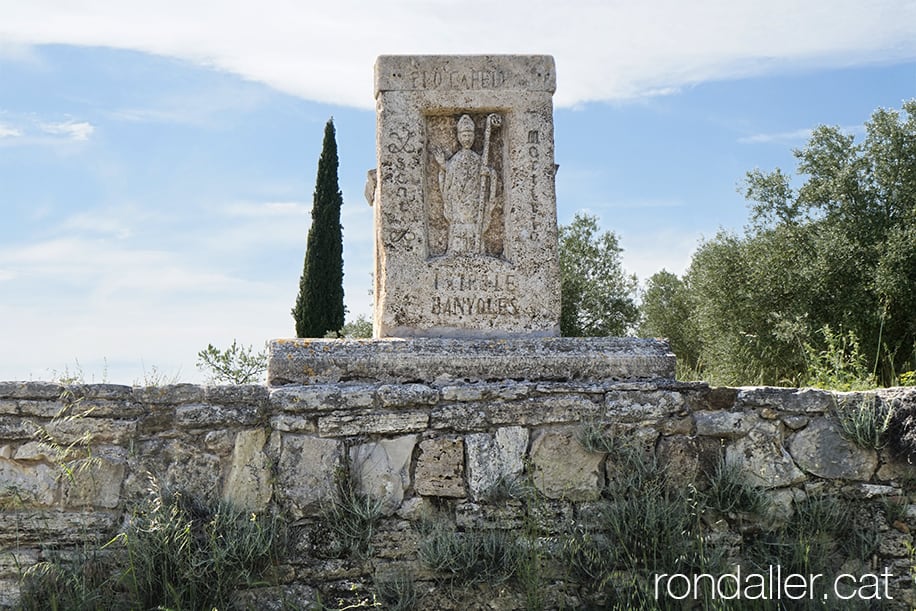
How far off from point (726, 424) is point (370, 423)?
1946 mm

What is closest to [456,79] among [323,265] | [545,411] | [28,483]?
[545,411]

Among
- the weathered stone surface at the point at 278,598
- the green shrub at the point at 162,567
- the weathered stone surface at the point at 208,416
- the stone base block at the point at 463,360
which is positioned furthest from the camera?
the stone base block at the point at 463,360

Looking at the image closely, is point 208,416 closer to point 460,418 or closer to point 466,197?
point 460,418

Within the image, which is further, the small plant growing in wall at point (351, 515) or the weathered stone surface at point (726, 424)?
the weathered stone surface at point (726, 424)

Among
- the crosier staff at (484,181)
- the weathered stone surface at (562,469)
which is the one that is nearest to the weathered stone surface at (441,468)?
the weathered stone surface at (562,469)

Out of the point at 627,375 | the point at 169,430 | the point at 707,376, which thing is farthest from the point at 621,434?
the point at 707,376

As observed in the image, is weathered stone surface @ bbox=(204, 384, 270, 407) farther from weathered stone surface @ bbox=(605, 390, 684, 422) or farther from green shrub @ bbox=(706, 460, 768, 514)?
green shrub @ bbox=(706, 460, 768, 514)

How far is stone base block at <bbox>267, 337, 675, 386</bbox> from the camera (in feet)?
16.1

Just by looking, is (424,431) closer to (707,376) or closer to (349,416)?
(349,416)

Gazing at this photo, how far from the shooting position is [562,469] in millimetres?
4699

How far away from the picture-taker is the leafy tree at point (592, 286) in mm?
17312

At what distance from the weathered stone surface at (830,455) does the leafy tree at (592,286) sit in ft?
40.2

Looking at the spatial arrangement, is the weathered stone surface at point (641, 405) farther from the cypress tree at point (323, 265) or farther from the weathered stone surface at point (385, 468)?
the cypress tree at point (323, 265)

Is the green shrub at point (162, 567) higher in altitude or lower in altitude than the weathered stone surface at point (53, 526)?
lower
